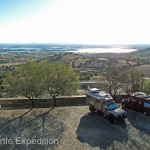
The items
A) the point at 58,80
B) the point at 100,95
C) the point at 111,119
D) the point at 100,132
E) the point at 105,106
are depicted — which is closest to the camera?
the point at 100,132

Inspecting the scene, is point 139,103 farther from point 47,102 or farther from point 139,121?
point 47,102

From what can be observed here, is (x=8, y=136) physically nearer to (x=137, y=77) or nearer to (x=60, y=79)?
(x=60, y=79)

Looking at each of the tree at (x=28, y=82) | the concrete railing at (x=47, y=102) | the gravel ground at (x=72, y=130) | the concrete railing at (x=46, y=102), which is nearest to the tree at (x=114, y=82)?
the concrete railing at (x=47, y=102)

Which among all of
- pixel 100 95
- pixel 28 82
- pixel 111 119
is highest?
pixel 28 82

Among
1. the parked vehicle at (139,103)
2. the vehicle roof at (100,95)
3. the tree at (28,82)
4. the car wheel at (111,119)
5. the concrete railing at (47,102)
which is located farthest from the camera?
the concrete railing at (47,102)

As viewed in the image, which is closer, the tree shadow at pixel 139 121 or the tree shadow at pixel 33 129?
the tree shadow at pixel 33 129

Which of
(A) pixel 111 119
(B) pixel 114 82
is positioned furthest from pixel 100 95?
(B) pixel 114 82

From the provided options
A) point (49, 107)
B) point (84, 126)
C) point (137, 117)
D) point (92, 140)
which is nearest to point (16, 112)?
point (49, 107)

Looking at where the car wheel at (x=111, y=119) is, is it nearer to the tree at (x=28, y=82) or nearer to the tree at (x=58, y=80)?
the tree at (x=58, y=80)
